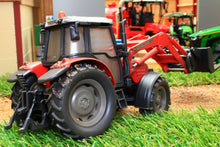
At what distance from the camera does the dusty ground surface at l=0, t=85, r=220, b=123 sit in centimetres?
541

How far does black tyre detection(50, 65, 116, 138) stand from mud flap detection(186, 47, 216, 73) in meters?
2.25

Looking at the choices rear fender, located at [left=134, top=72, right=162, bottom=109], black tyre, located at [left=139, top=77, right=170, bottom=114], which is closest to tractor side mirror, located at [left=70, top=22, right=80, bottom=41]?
rear fender, located at [left=134, top=72, right=162, bottom=109]

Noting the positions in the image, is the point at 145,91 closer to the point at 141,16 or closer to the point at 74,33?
the point at 74,33

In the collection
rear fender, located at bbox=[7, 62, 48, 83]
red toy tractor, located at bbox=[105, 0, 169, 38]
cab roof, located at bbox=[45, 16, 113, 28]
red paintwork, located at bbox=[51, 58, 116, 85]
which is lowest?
rear fender, located at bbox=[7, 62, 48, 83]

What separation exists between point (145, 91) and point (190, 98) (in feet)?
7.12

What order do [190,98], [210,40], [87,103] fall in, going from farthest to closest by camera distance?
[210,40], [190,98], [87,103]

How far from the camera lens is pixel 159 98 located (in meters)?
4.49

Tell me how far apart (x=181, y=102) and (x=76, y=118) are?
2957mm

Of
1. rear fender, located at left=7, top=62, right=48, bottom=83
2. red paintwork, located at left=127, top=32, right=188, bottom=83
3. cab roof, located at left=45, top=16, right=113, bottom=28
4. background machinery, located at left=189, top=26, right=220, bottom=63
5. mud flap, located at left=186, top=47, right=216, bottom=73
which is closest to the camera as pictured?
cab roof, located at left=45, top=16, right=113, bottom=28

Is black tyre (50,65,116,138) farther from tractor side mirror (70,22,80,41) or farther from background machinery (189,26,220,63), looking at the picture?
background machinery (189,26,220,63)

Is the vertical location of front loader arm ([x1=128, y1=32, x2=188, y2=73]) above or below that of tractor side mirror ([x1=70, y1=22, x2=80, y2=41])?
below

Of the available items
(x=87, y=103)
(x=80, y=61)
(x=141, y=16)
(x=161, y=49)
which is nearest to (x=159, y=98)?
(x=161, y=49)

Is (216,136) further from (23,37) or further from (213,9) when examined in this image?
(213,9)

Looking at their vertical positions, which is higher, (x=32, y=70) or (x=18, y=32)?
(x=18, y=32)
